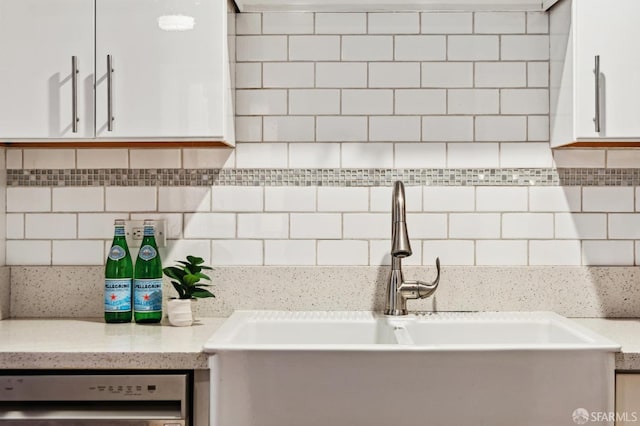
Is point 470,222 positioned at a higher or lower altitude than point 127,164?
lower

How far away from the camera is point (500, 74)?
2189mm

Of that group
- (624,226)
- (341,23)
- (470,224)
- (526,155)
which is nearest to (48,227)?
(341,23)

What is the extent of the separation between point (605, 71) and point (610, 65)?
0.07ft

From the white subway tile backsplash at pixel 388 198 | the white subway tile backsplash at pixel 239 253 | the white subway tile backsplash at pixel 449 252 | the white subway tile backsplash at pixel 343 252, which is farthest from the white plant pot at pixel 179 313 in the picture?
the white subway tile backsplash at pixel 449 252

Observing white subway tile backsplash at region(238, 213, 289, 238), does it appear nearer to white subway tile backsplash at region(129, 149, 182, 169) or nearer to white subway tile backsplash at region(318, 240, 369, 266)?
white subway tile backsplash at region(318, 240, 369, 266)

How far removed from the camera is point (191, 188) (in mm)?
2207

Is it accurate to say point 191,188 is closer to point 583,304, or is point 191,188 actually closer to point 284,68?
point 284,68

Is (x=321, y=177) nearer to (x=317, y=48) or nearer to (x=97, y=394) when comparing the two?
(x=317, y=48)

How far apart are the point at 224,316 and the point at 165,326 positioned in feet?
0.85

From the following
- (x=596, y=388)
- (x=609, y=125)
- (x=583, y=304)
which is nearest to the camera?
(x=596, y=388)

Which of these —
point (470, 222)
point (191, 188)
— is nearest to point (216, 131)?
point (191, 188)

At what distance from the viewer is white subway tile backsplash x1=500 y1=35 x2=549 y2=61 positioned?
2182 mm

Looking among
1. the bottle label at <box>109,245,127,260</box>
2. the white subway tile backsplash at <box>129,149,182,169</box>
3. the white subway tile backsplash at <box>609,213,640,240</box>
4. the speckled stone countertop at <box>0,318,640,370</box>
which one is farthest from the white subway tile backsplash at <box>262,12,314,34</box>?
the white subway tile backsplash at <box>609,213,640,240</box>

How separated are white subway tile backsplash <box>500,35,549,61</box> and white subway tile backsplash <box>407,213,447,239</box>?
581 millimetres
